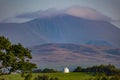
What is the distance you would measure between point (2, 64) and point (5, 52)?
134cm

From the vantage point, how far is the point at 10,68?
153ft

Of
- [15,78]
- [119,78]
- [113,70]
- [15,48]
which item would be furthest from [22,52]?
[113,70]

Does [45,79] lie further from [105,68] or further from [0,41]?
[105,68]

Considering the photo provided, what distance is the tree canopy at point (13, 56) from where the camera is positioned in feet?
153

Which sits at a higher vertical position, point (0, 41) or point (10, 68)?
point (0, 41)

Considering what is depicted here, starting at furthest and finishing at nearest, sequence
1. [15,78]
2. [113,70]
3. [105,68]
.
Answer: [105,68]
[113,70]
[15,78]

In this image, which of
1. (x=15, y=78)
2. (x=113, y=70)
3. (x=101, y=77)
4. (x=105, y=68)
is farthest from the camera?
(x=105, y=68)

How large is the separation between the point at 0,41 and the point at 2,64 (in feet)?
7.96

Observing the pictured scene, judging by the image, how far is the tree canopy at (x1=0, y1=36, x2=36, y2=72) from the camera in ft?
153

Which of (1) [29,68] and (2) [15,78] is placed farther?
(2) [15,78]

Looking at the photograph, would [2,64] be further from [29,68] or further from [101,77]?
[101,77]

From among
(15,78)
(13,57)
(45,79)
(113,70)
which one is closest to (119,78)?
(45,79)

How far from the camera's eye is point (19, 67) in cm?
4716

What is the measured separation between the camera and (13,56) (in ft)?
153
